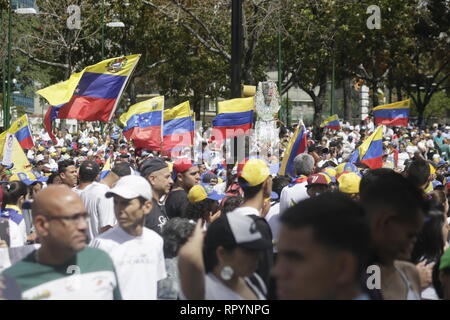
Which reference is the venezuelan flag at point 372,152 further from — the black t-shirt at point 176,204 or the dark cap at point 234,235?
the dark cap at point 234,235

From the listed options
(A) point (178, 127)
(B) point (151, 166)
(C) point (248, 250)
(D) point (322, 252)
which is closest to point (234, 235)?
(C) point (248, 250)

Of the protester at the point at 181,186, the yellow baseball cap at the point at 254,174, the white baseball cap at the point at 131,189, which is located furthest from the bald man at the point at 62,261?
the protester at the point at 181,186

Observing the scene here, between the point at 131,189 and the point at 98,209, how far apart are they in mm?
2140

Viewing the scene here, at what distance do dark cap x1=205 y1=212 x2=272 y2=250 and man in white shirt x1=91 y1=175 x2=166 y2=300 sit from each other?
91 cm

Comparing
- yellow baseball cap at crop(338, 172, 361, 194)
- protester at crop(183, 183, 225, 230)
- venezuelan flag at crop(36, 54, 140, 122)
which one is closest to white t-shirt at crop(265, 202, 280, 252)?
protester at crop(183, 183, 225, 230)

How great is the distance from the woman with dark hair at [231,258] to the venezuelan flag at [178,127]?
29.2 ft

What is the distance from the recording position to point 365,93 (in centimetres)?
5231

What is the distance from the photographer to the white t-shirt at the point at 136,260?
4660 mm

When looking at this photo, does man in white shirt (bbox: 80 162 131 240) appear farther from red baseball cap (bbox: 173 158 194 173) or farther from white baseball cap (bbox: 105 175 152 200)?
white baseball cap (bbox: 105 175 152 200)

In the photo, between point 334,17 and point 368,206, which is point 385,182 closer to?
point 368,206

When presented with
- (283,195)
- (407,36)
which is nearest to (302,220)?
(283,195)

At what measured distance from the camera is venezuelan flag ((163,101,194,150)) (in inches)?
506
